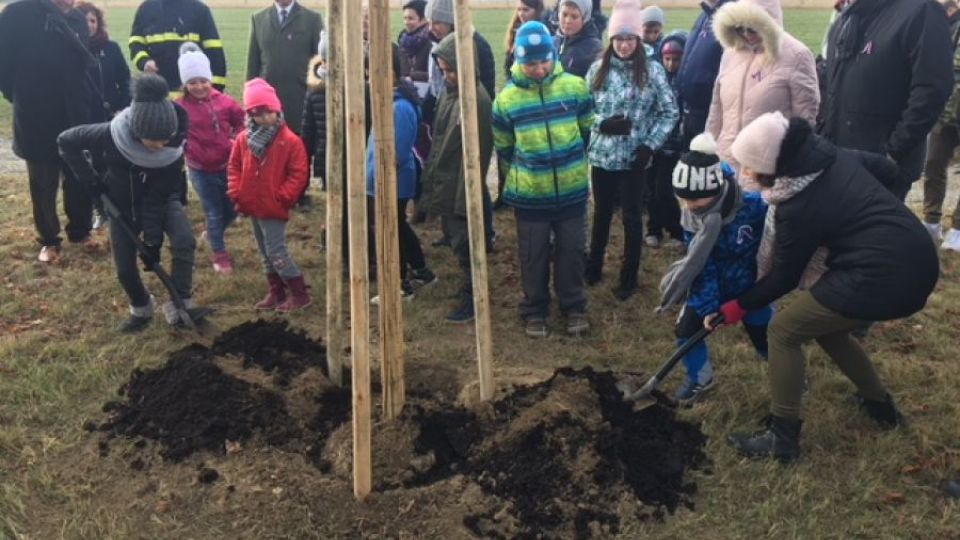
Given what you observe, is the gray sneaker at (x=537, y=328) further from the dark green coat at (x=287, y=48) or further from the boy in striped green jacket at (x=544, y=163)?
the dark green coat at (x=287, y=48)

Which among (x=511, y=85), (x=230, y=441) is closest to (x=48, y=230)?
(x=230, y=441)

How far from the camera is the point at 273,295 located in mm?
6055

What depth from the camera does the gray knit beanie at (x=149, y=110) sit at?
5.00 metres

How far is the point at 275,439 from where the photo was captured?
13.7 feet

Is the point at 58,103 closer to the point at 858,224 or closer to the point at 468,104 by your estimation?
the point at 468,104

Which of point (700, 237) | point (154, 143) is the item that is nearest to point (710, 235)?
point (700, 237)

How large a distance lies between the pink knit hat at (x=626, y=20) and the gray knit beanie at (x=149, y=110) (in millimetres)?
3149

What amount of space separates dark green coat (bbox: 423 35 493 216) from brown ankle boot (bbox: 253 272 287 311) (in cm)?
136

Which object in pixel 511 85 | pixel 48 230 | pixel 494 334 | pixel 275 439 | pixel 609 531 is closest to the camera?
pixel 609 531

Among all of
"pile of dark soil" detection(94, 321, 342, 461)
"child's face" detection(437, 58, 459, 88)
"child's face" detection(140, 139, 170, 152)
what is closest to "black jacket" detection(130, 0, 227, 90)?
"child's face" detection(140, 139, 170, 152)

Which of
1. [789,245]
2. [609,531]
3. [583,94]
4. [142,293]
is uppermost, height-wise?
[583,94]

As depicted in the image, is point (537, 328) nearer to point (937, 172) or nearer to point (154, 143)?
point (154, 143)

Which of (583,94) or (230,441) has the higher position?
(583,94)

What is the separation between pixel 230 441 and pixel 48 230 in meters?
3.99
